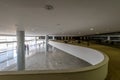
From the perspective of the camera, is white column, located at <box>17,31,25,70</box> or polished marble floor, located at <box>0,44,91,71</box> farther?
polished marble floor, located at <box>0,44,91,71</box>

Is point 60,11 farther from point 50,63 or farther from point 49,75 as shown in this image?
point 50,63

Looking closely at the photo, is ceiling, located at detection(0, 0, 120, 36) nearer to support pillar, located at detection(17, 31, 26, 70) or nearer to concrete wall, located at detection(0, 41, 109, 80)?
concrete wall, located at detection(0, 41, 109, 80)

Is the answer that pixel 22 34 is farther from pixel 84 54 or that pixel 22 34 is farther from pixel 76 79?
pixel 76 79

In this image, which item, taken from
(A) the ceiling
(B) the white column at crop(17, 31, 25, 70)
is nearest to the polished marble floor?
(B) the white column at crop(17, 31, 25, 70)

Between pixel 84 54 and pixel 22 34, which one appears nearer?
pixel 84 54

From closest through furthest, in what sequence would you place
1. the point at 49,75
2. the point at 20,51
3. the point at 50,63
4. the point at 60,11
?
1. the point at 49,75
2. the point at 60,11
3. the point at 20,51
4. the point at 50,63

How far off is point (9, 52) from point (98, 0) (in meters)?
16.2

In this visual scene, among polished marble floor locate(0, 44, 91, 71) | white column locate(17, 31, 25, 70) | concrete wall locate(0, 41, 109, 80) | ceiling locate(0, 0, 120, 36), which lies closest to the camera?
concrete wall locate(0, 41, 109, 80)

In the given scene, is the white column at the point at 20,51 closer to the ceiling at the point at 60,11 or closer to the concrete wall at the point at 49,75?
the ceiling at the point at 60,11

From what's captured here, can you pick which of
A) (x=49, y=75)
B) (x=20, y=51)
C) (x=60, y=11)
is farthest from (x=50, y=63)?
(x=49, y=75)

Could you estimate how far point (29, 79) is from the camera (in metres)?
2.29

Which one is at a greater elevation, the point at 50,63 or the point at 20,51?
the point at 20,51

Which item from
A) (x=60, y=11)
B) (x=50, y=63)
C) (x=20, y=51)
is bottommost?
(x=50, y=63)

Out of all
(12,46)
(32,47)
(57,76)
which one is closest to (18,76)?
(57,76)
